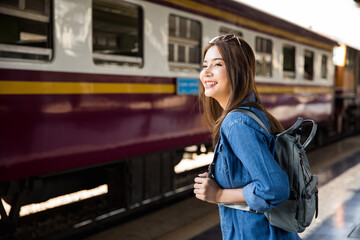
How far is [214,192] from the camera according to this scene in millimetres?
1654

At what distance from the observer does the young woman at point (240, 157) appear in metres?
1.50

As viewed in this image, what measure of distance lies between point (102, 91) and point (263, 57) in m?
4.14

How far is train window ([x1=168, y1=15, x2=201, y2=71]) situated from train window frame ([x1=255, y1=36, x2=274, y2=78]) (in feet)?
5.80

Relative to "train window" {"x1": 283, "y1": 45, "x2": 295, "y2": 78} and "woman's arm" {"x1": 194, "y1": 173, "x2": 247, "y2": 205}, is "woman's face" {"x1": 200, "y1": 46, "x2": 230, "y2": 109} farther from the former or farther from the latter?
"train window" {"x1": 283, "y1": 45, "x2": 295, "y2": 78}

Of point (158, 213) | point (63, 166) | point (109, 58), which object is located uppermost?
point (109, 58)

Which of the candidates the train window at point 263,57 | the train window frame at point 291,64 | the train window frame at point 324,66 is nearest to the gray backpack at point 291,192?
the train window at point 263,57

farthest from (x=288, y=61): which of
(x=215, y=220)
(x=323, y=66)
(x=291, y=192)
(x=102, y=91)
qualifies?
(x=291, y=192)

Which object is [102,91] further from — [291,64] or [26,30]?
[291,64]

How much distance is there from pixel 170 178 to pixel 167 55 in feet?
5.30

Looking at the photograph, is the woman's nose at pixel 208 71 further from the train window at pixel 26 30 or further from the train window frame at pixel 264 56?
the train window frame at pixel 264 56

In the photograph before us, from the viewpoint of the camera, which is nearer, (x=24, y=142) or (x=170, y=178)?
(x=24, y=142)

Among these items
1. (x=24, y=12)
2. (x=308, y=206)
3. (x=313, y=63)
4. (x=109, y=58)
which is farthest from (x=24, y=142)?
(x=313, y=63)

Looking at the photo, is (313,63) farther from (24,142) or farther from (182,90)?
(24,142)

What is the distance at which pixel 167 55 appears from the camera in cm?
562
